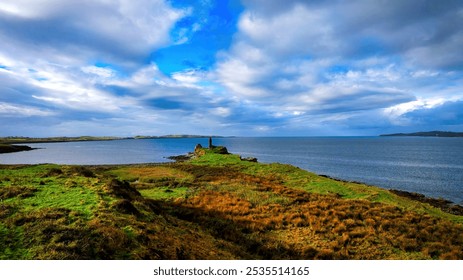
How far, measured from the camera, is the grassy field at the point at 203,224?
1002 cm

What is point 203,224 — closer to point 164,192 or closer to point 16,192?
point 16,192

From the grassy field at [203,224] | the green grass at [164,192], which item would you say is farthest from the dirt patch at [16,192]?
the green grass at [164,192]

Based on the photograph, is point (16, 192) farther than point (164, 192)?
No

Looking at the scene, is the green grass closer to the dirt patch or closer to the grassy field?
the grassy field

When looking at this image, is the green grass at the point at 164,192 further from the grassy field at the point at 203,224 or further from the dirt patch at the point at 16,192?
the dirt patch at the point at 16,192

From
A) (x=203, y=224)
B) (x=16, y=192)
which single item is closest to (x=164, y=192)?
(x=203, y=224)

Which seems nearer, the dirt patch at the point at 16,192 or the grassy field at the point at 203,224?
the grassy field at the point at 203,224

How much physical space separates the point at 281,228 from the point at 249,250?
429 cm

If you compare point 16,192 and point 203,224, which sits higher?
point 16,192

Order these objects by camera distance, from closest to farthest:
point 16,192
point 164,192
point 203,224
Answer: point 16,192, point 203,224, point 164,192

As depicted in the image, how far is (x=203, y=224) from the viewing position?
18.3 m

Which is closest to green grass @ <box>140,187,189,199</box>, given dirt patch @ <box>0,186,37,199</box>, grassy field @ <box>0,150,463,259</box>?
grassy field @ <box>0,150,463,259</box>

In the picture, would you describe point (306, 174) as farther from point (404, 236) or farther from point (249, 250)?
point (249, 250)

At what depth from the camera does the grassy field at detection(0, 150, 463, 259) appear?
10023mm
